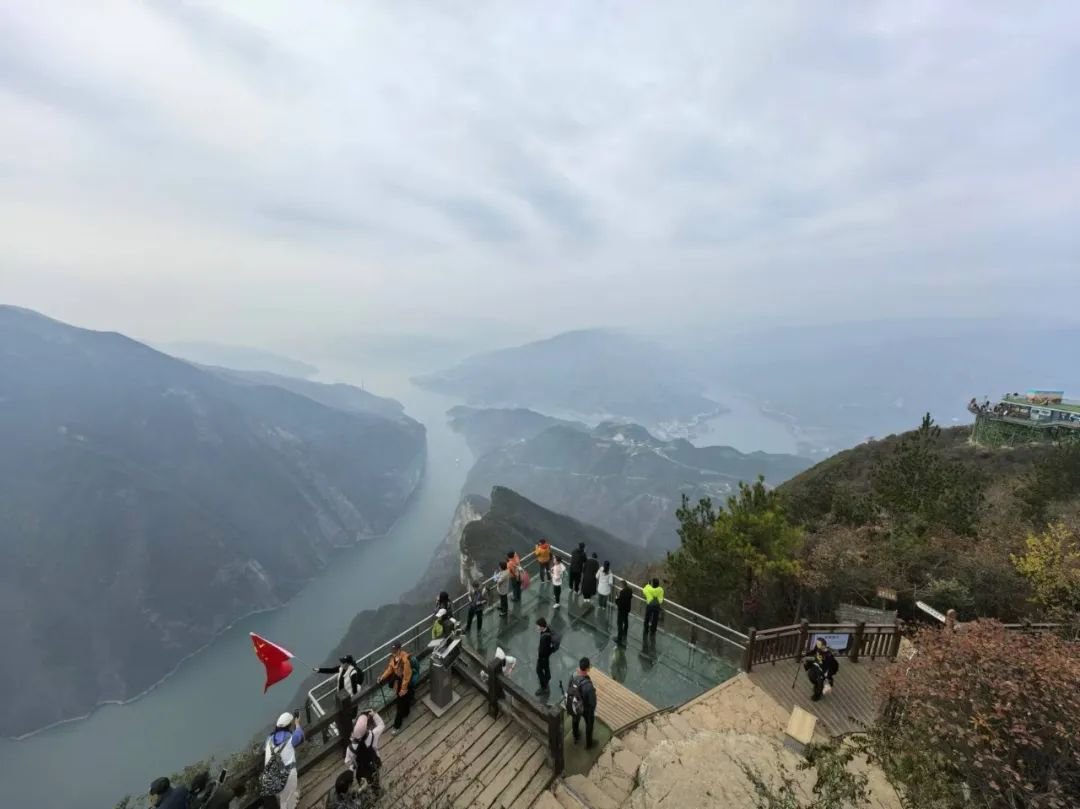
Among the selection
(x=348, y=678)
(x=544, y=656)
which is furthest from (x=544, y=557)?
(x=348, y=678)

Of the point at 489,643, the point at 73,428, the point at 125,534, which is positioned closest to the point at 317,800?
the point at 489,643

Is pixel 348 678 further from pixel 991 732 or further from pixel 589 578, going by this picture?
pixel 991 732

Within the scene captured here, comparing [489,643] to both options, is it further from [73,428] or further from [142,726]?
[73,428]

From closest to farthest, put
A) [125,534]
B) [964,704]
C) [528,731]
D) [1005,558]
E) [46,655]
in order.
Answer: [964,704], [528,731], [1005,558], [46,655], [125,534]

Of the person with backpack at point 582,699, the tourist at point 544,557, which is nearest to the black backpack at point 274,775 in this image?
the person with backpack at point 582,699

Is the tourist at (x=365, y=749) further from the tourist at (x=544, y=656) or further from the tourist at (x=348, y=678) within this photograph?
the tourist at (x=544, y=656)

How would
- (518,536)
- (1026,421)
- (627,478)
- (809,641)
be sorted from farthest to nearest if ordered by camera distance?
(627,478), (518,536), (1026,421), (809,641)

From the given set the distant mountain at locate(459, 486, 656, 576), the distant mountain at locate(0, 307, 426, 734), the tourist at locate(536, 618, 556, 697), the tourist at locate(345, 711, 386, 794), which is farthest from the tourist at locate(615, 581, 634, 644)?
the distant mountain at locate(0, 307, 426, 734)
